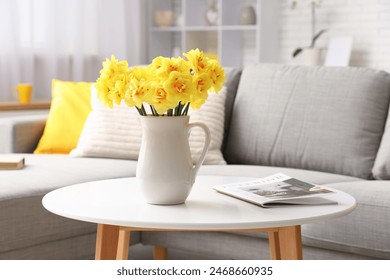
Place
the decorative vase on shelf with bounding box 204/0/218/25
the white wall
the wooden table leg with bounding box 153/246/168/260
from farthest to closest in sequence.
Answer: the decorative vase on shelf with bounding box 204/0/218/25
the white wall
the wooden table leg with bounding box 153/246/168/260

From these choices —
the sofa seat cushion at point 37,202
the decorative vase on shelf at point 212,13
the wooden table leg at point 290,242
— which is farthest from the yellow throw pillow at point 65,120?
the decorative vase on shelf at point 212,13

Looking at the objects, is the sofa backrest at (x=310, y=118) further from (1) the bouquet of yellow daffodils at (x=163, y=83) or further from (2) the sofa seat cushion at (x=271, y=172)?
(1) the bouquet of yellow daffodils at (x=163, y=83)

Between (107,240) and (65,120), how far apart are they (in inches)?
62.6

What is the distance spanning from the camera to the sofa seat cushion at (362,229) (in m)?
2.39

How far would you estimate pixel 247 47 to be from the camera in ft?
19.6

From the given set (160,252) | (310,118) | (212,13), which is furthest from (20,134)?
(212,13)

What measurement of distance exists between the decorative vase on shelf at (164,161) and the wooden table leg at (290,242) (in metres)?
0.30

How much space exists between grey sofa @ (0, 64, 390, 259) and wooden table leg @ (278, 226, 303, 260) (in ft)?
1.70

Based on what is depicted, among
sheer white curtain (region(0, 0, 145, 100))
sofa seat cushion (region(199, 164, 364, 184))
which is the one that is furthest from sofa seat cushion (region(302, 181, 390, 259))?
sheer white curtain (region(0, 0, 145, 100))

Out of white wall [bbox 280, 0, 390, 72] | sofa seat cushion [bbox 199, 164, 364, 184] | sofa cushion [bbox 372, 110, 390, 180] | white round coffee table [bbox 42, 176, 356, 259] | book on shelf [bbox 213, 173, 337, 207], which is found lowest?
sofa seat cushion [bbox 199, 164, 364, 184]

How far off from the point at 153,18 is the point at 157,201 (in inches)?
170

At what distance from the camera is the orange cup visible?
4477 mm

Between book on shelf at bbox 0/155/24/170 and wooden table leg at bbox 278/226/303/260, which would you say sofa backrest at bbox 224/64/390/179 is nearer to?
book on shelf at bbox 0/155/24/170
